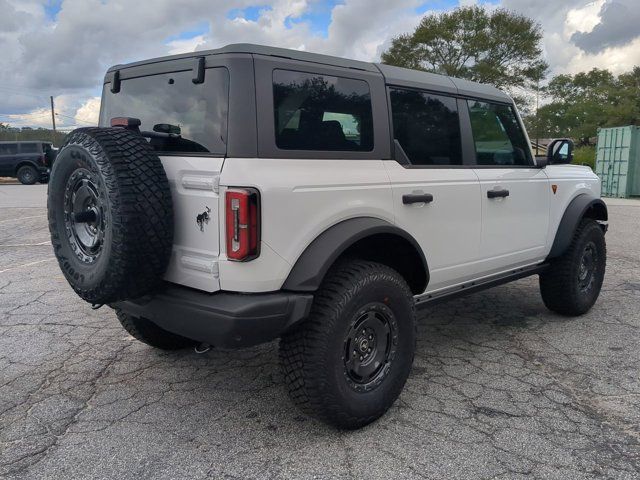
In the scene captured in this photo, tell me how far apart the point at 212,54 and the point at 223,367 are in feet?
6.82

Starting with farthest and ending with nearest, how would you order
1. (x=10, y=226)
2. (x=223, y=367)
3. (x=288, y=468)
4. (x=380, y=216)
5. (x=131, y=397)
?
(x=10, y=226)
(x=223, y=367)
(x=131, y=397)
(x=380, y=216)
(x=288, y=468)

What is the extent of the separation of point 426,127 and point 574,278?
6.92ft

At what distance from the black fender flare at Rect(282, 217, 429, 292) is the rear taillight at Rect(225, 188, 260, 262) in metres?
0.24

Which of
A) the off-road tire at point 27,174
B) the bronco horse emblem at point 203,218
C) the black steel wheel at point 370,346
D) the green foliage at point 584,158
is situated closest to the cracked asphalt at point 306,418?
the black steel wheel at point 370,346

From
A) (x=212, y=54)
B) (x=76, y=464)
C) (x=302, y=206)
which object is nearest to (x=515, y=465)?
(x=302, y=206)

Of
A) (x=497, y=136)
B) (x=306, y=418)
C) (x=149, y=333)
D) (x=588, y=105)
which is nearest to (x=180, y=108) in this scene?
(x=149, y=333)

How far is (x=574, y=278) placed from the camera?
4.55 m

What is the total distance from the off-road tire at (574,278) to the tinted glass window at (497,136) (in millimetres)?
892

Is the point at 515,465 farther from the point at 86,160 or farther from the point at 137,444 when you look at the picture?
the point at 86,160

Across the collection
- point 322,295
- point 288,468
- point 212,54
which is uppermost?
point 212,54

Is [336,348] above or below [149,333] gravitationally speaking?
above

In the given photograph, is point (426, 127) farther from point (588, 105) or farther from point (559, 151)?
point (588, 105)

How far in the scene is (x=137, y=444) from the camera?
271cm

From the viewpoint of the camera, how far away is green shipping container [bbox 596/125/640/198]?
17047 mm
